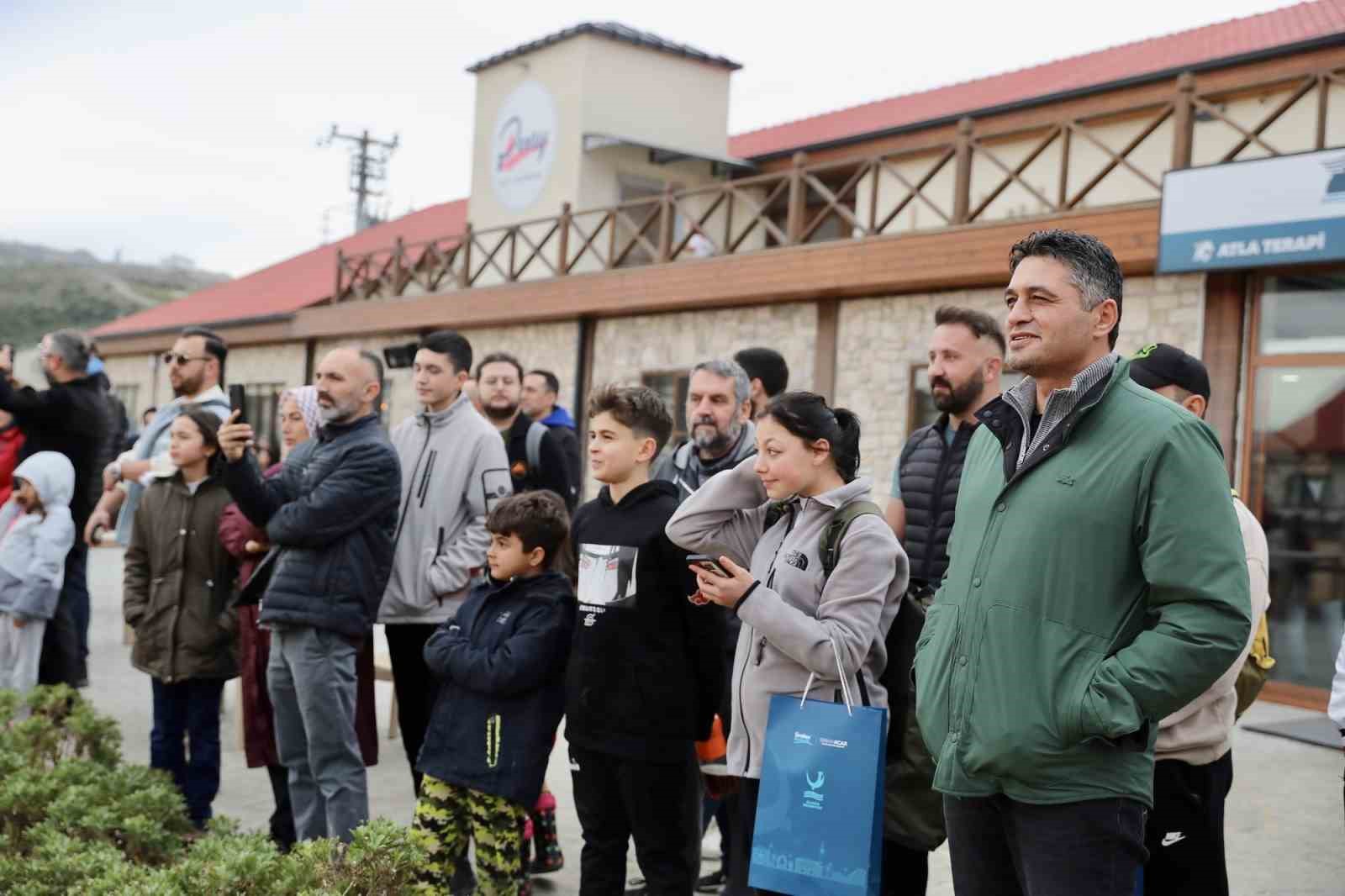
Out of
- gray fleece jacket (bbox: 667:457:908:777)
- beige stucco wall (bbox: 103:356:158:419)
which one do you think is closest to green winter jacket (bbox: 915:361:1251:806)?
gray fleece jacket (bbox: 667:457:908:777)

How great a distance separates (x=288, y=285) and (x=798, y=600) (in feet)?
79.0

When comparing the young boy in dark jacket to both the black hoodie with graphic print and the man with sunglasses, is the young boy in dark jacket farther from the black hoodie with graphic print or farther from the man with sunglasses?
the man with sunglasses

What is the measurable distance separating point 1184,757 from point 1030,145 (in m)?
12.1

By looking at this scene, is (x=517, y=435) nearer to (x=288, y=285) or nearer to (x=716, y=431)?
(x=716, y=431)

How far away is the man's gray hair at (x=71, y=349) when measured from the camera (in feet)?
22.9

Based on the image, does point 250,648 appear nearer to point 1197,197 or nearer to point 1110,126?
point 1197,197

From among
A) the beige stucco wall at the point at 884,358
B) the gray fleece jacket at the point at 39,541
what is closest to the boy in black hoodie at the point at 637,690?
the gray fleece jacket at the point at 39,541

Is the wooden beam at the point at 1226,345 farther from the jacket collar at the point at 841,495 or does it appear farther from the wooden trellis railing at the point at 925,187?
the jacket collar at the point at 841,495

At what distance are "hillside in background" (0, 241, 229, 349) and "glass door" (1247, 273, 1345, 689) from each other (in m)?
53.3

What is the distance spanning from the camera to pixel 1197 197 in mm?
9039

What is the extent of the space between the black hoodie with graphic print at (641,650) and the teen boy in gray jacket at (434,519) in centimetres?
111

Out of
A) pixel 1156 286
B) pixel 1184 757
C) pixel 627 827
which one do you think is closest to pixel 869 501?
pixel 1184 757

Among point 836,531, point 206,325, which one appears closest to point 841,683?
point 836,531

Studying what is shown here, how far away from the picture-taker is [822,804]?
9.86 feet
